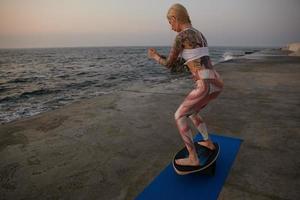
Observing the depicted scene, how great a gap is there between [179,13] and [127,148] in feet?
7.52

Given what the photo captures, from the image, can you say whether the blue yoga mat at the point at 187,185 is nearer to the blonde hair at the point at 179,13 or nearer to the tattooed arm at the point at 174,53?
the tattooed arm at the point at 174,53

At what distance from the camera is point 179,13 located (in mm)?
2621

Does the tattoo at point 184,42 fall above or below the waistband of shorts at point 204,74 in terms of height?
above

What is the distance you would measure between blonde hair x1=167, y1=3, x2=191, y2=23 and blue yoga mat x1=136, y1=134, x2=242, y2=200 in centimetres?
201

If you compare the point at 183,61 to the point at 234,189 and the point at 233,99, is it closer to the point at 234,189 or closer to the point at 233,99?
the point at 234,189

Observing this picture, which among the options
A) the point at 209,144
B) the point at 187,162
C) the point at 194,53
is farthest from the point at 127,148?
the point at 194,53

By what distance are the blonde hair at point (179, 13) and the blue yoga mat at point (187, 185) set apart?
2.01 meters

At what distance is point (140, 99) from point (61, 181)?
432 centimetres

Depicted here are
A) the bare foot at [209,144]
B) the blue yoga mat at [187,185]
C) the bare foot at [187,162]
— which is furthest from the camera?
the bare foot at [209,144]

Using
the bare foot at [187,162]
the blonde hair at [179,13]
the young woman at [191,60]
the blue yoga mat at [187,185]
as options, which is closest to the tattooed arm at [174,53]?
the young woman at [191,60]

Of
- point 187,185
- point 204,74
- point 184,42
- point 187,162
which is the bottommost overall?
point 187,185

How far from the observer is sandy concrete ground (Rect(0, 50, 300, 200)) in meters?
2.71

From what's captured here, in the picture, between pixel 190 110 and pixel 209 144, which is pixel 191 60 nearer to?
pixel 190 110

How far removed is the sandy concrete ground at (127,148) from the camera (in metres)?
2.71
